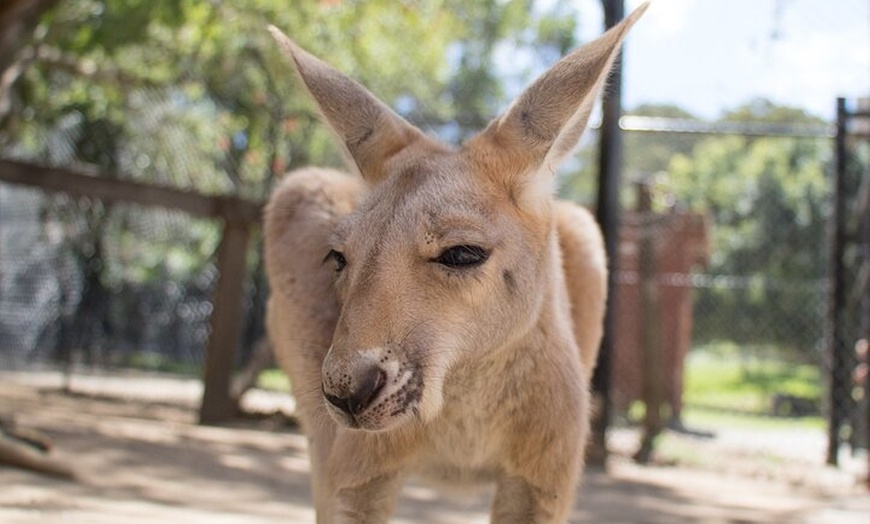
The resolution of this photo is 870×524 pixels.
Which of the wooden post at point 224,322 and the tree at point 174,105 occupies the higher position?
the tree at point 174,105

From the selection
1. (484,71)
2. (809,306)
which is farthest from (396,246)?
(484,71)

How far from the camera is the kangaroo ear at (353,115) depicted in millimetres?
3342

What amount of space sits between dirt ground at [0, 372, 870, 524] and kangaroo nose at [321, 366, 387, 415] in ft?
7.15

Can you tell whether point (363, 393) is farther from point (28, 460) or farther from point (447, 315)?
point (28, 460)

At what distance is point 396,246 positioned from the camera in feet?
8.98

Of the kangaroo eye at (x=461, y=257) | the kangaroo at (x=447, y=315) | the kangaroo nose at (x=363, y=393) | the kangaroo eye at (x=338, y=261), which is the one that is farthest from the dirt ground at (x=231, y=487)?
the kangaroo eye at (x=461, y=257)

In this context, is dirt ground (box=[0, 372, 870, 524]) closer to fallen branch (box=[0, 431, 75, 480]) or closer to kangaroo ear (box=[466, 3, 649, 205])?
fallen branch (box=[0, 431, 75, 480])

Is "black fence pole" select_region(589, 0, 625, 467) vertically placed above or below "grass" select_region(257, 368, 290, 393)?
above

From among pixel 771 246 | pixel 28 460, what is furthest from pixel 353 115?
pixel 771 246

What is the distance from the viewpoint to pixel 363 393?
246 cm

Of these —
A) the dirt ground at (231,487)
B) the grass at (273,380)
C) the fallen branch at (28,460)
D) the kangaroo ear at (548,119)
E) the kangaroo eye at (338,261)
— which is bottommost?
the dirt ground at (231,487)

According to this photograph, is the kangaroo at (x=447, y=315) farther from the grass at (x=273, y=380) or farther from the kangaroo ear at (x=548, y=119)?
the grass at (x=273, y=380)

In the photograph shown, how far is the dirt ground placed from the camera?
4.88 metres

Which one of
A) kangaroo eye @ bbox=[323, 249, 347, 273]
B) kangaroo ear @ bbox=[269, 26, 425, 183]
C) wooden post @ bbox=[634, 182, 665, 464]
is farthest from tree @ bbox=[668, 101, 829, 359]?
kangaroo eye @ bbox=[323, 249, 347, 273]
